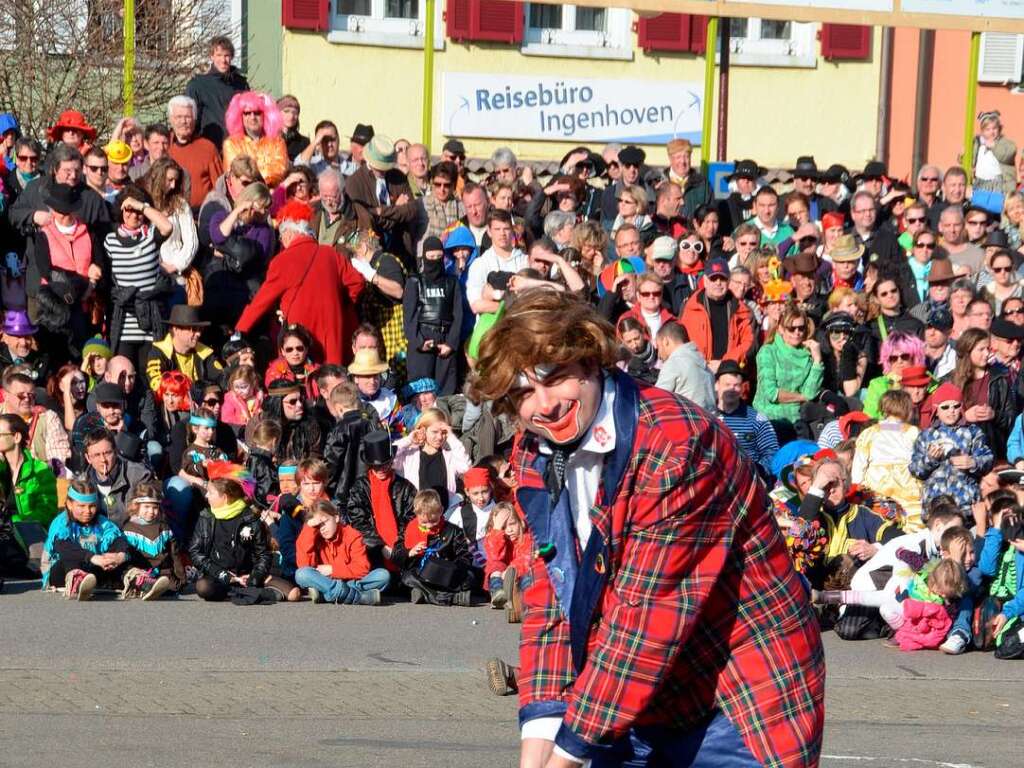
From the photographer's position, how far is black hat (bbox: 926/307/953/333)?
43.0 feet

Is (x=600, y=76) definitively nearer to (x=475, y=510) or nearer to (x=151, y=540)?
(x=475, y=510)

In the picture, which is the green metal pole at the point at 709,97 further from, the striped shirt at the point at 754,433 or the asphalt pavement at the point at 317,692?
the asphalt pavement at the point at 317,692

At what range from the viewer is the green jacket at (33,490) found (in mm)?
10930

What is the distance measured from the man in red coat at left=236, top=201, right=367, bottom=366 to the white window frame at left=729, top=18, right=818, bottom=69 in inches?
466

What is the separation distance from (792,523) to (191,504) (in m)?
3.68

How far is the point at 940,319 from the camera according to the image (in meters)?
13.2

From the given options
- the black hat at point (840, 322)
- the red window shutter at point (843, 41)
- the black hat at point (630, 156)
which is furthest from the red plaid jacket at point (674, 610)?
the red window shutter at point (843, 41)

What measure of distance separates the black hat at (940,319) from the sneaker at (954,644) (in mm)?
3814

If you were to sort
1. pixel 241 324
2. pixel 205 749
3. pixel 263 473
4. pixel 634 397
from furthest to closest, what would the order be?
pixel 241 324, pixel 263 473, pixel 205 749, pixel 634 397

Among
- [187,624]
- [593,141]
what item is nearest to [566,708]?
[187,624]

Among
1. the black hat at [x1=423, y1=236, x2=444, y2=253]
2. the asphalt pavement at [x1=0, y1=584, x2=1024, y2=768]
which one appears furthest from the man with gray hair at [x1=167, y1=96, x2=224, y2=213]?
the asphalt pavement at [x1=0, y1=584, x2=1024, y2=768]

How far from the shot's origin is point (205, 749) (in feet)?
23.2

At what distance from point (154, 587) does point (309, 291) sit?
2877 mm

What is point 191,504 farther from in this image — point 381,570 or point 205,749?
point 205,749
